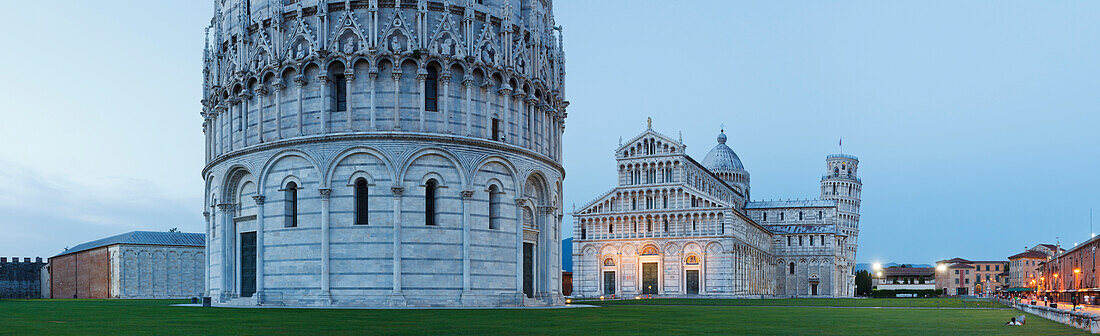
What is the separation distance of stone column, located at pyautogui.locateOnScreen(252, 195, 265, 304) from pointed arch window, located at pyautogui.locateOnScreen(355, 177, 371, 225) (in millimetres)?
4518

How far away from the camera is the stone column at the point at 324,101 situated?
3878 cm

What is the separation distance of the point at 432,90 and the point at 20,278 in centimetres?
9094

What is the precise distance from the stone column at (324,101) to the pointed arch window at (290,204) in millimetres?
2859

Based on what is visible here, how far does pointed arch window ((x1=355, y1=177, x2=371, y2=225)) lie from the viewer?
38.6m

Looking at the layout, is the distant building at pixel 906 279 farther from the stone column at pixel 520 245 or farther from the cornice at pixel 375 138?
the cornice at pixel 375 138

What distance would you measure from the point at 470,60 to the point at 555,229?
10905 millimetres

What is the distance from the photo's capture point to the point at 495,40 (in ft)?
136

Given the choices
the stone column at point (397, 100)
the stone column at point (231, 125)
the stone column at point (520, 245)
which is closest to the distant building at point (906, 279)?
the stone column at point (520, 245)

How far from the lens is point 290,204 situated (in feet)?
130

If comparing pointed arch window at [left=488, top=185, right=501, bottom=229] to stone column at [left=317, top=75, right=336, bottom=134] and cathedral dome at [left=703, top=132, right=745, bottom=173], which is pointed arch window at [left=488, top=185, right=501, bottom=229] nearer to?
stone column at [left=317, top=75, right=336, bottom=134]

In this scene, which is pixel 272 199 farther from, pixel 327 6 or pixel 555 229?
pixel 555 229

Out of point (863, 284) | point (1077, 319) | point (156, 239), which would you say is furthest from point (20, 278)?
point (863, 284)

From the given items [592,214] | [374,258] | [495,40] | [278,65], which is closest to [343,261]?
[374,258]

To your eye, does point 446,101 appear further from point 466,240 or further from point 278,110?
point 278,110
